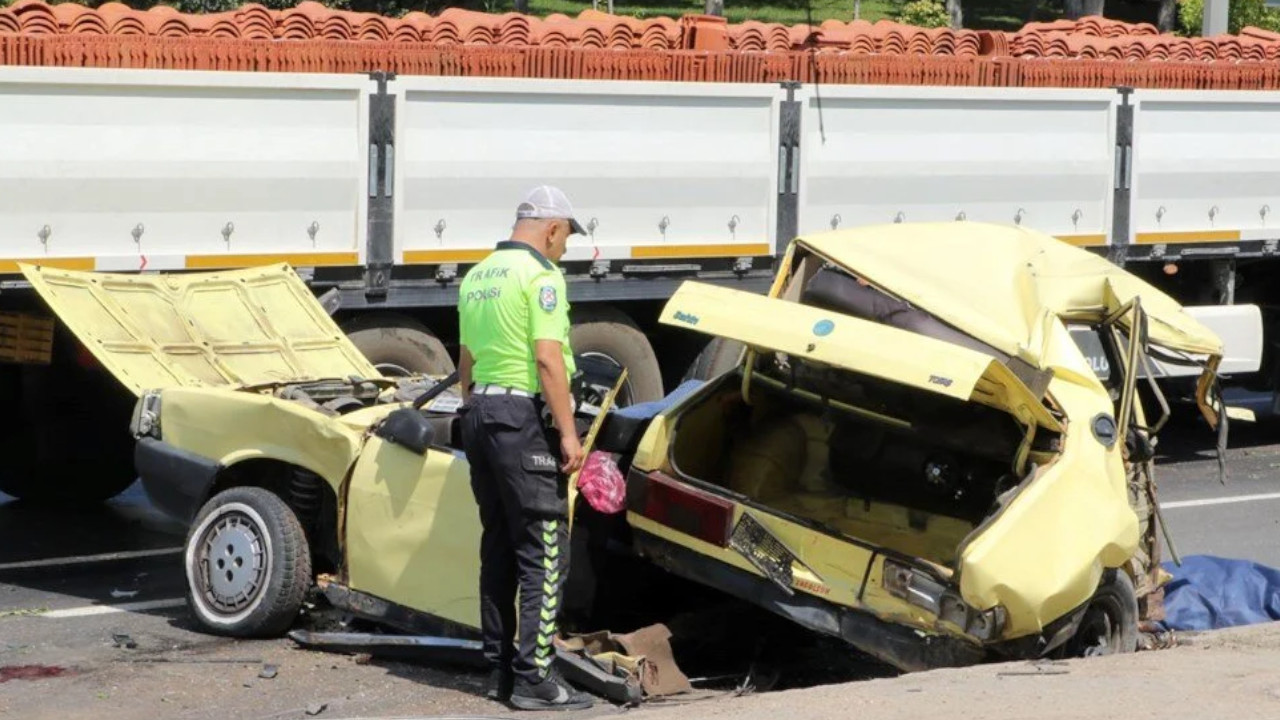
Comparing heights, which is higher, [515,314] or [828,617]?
[515,314]

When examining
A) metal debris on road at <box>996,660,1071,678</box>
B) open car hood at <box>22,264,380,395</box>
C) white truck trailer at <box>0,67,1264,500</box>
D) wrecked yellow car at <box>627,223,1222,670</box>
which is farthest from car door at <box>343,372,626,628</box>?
white truck trailer at <box>0,67,1264,500</box>

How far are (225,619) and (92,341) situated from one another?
5.83 ft

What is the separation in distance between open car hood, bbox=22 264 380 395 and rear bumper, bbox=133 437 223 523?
1.56ft

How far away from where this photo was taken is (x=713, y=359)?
42.4 ft

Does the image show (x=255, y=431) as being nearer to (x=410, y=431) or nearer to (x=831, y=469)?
(x=410, y=431)

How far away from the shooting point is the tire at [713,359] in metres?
12.8

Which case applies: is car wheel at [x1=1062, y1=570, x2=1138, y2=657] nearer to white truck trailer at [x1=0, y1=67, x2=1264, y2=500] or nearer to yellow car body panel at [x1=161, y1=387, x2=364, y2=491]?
yellow car body panel at [x1=161, y1=387, x2=364, y2=491]

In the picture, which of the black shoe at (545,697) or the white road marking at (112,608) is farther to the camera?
the white road marking at (112,608)

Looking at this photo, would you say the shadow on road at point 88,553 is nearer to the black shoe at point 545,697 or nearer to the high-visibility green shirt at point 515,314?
the black shoe at point 545,697

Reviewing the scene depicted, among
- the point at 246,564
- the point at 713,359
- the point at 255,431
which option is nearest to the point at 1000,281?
the point at 255,431

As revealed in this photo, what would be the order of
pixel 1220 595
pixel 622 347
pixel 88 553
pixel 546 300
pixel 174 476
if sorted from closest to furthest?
pixel 546 300 → pixel 174 476 → pixel 1220 595 → pixel 88 553 → pixel 622 347

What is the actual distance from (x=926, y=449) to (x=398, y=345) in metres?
4.78

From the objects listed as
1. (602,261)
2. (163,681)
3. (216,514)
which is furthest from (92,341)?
(602,261)

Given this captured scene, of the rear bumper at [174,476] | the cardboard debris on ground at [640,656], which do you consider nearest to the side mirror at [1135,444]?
the cardboard debris on ground at [640,656]
